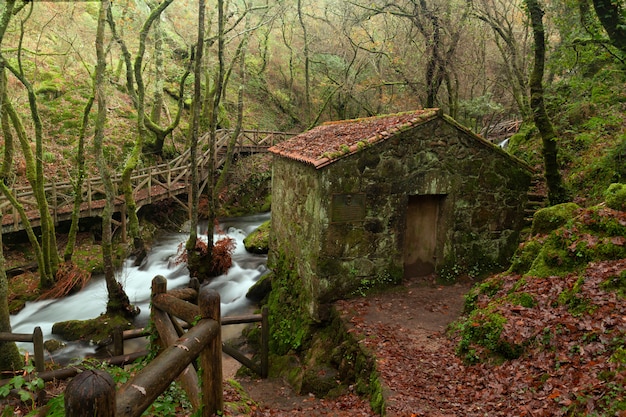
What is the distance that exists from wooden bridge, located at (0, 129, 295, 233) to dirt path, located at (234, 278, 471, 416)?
8.74 meters

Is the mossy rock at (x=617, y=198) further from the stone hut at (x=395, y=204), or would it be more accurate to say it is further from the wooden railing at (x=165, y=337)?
the wooden railing at (x=165, y=337)

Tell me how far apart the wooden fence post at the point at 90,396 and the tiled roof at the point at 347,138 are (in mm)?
5625

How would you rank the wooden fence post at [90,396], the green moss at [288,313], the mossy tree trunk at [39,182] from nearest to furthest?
the wooden fence post at [90,396] → the green moss at [288,313] → the mossy tree trunk at [39,182]

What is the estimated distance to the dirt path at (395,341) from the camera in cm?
514

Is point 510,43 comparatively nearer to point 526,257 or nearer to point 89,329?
point 526,257

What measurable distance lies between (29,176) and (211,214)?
484 cm

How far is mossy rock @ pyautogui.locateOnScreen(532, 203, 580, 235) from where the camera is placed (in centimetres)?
642

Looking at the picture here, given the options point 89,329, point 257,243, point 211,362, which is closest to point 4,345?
point 89,329

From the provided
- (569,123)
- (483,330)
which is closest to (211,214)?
(483,330)

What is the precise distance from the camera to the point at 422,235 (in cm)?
849

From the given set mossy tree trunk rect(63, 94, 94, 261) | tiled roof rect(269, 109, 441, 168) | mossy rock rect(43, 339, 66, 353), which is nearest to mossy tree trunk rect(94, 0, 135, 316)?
mossy rock rect(43, 339, 66, 353)

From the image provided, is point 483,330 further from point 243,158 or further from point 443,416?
point 243,158

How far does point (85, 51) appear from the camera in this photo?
58.4ft

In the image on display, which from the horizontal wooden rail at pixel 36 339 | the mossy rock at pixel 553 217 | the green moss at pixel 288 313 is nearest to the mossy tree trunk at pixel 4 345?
the horizontal wooden rail at pixel 36 339
